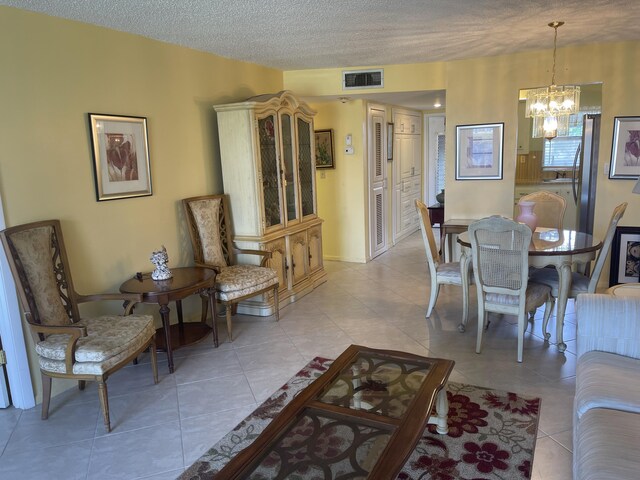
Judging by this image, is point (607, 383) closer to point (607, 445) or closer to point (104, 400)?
point (607, 445)

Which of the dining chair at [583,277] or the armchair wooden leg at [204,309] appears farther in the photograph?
the armchair wooden leg at [204,309]

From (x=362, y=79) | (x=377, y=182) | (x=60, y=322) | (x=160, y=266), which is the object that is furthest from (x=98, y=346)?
(x=377, y=182)

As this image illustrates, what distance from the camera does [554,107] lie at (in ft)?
12.0

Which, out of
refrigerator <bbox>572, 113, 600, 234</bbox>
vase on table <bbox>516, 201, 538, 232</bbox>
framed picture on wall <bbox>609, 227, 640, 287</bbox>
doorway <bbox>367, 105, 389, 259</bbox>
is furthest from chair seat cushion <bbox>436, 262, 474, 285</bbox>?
doorway <bbox>367, 105, 389, 259</bbox>

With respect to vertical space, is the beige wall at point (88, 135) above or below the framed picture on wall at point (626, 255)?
above

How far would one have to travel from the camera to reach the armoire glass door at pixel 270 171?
422 cm

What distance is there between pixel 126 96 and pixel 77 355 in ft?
6.14

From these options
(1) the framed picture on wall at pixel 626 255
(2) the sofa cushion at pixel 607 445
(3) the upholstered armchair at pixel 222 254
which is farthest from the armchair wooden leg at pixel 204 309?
(1) the framed picture on wall at pixel 626 255

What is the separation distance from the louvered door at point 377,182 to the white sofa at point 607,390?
159 inches

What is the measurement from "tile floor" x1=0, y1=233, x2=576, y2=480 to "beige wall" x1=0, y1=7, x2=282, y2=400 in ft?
2.50

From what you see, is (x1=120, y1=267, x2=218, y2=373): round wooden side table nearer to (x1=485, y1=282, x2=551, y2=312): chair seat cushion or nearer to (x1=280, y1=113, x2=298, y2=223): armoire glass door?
(x1=280, y1=113, x2=298, y2=223): armoire glass door

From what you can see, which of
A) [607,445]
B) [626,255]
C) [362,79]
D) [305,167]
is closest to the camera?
[607,445]

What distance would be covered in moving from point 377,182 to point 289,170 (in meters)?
2.09

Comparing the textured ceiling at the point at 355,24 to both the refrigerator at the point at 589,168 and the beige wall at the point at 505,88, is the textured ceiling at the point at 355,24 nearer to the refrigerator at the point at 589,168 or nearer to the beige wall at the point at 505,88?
the beige wall at the point at 505,88
